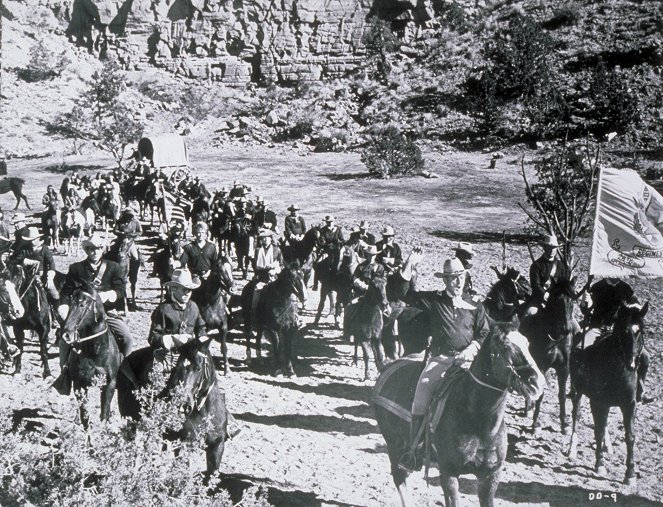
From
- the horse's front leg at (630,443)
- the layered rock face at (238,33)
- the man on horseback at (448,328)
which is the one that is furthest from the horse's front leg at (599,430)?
the layered rock face at (238,33)

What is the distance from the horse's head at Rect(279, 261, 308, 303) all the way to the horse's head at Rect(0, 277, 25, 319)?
4210 mm

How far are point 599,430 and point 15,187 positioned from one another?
2473cm

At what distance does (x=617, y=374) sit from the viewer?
26.4 feet

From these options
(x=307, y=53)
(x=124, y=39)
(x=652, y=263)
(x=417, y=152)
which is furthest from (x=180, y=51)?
(x=652, y=263)

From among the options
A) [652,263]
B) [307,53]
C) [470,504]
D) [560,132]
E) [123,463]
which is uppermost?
[307,53]

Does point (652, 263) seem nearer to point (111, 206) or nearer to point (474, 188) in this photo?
point (111, 206)

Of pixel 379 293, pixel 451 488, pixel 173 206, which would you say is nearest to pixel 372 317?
pixel 379 293

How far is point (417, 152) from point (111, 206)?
695 inches

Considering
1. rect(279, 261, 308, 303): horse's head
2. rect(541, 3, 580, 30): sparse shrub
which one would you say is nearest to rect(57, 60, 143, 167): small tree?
rect(279, 261, 308, 303): horse's head

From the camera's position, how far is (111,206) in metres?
23.2

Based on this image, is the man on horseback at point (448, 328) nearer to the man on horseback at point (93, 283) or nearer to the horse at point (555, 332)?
the horse at point (555, 332)

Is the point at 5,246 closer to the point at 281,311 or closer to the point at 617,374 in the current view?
the point at 281,311

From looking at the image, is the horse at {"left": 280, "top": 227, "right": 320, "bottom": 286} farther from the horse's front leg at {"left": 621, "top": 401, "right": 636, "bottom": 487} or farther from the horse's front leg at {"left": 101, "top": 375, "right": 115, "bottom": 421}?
the horse's front leg at {"left": 621, "top": 401, "right": 636, "bottom": 487}

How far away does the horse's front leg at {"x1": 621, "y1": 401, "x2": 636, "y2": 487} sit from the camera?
25.8ft
